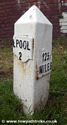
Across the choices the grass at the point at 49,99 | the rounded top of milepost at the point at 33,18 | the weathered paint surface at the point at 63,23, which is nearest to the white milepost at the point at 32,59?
the rounded top of milepost at the point at 33,18

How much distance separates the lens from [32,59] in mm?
5312

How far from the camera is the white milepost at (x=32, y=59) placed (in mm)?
5309

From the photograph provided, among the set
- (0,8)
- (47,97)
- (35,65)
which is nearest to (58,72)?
(47,97)

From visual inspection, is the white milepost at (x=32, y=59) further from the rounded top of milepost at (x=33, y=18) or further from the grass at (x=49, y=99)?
the grass at (x=49, y=99)

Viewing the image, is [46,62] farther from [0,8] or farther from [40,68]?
[0,8]

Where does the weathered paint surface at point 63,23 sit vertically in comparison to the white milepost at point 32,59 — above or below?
below

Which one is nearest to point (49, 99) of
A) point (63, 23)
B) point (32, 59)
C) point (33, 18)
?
point (32, 59)

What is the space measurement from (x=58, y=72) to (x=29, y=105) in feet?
6.31

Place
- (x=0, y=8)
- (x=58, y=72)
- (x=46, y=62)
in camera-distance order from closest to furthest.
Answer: (x=46, y=62)
(x=58, y=72)
(x=0, y=8)

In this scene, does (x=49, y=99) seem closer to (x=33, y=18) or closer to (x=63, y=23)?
(x=33, y=18)

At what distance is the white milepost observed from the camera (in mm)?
5309

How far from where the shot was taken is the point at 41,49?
212 inches

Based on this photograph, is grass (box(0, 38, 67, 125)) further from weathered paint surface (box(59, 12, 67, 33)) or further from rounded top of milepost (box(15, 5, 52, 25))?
weathered paint surface (box(59, 12, 67, 33))

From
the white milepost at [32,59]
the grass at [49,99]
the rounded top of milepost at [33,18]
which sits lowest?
the grass at [49,99]
